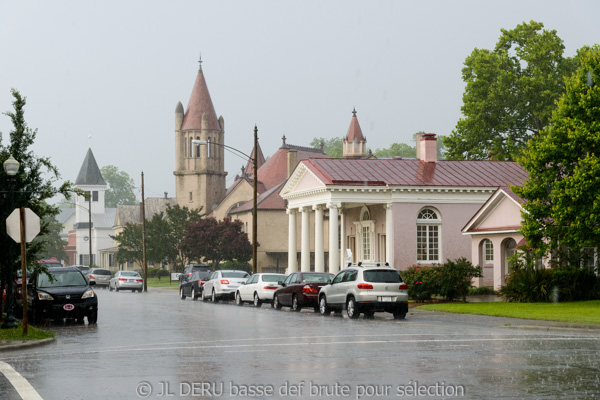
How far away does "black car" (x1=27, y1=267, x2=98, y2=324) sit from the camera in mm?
25375

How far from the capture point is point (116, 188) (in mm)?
197625

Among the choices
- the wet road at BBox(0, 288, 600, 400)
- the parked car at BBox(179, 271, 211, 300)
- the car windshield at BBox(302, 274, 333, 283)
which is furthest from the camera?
the parked car at BBox(179, 271, 211, 300)

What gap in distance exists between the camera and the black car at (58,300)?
83.3ft

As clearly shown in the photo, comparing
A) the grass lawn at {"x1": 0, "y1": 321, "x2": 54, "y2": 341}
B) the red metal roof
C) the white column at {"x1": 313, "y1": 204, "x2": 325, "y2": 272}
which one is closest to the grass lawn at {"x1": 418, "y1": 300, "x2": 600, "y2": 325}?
the grass lawn at {"x1": 0, "y1": 321, "x2": 54, "y2": 341}

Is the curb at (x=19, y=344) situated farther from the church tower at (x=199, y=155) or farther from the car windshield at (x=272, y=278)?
the church tower at (x=199, y=155)

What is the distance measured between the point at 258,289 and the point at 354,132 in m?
81.9

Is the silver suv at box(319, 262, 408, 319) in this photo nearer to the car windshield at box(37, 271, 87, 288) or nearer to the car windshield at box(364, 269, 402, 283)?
the car windshield at box(364, 269, 402, 283)

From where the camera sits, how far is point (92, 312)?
85.0 feet

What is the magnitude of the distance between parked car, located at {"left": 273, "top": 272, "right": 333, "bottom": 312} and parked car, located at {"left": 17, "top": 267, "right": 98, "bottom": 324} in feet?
28.6

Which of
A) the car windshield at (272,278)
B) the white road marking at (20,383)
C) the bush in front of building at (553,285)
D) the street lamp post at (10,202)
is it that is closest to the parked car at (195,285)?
the car windshield at (272,278)

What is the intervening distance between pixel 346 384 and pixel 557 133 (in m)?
25.6

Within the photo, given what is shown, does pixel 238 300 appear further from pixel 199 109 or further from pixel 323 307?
pixel 199 109

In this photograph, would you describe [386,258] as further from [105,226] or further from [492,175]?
[105,226]

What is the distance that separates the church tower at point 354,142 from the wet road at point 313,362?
9258cm
